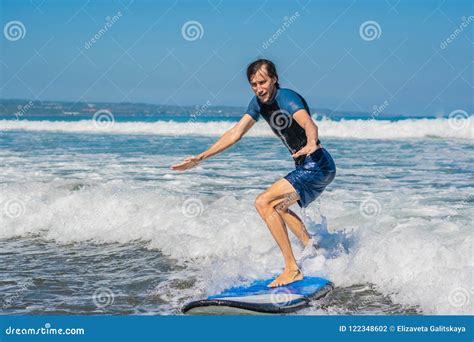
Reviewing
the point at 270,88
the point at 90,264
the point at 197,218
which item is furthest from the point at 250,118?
the point at 197,218

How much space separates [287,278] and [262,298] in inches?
19.1

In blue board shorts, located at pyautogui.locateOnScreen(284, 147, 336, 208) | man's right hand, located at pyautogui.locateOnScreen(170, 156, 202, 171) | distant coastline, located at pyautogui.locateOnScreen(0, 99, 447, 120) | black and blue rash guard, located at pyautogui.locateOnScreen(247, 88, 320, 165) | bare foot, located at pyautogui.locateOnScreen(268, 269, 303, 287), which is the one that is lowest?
bare foot, located at pyautogui.locateOnScreen(268, 269, 303, 287)

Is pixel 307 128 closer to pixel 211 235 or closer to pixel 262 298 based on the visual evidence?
pixel 262 298

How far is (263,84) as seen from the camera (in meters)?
5.74

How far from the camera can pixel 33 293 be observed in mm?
6262

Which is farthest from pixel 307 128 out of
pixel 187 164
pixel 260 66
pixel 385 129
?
pixel 385 129

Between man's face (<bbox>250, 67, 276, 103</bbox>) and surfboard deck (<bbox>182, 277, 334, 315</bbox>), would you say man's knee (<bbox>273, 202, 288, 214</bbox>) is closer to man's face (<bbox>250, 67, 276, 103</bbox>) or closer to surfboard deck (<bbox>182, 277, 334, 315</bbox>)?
surfboard deck (<bbox>182, 277, 334, 315</bbox>)

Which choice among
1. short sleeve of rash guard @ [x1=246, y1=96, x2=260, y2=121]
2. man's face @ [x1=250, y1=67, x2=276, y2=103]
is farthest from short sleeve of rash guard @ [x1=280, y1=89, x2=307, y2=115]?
short sleeve of rash guard @ [x1=246, y1=96, x2=260, y2=121]

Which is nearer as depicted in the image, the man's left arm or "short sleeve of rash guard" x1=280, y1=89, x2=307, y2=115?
the man's left arm

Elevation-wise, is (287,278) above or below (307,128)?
below

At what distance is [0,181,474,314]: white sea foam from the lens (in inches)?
248

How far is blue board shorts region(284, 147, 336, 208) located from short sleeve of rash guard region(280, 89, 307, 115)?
0.51 meters

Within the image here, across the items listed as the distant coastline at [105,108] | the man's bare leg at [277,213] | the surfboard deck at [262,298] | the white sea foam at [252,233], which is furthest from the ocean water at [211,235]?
the distant coastline at [105,108]

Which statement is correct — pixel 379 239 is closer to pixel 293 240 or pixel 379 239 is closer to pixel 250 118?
pixel 293 240
